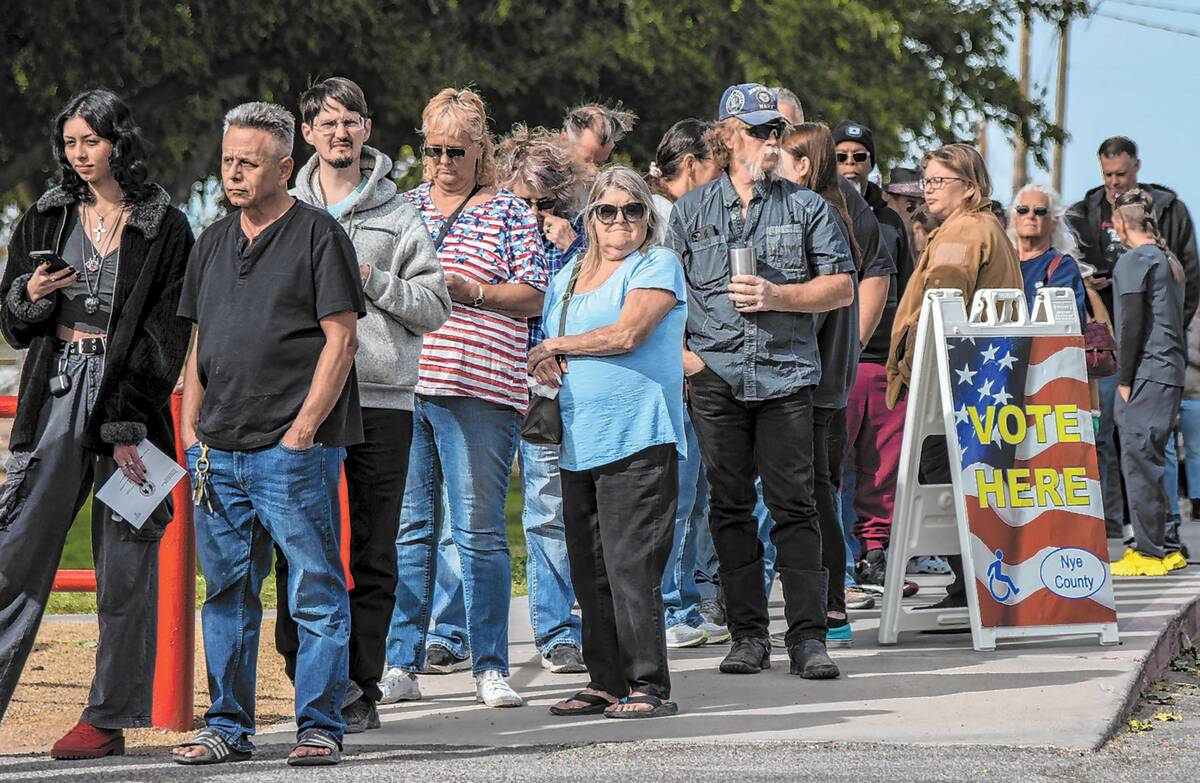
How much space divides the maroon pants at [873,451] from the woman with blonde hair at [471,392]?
2909mm

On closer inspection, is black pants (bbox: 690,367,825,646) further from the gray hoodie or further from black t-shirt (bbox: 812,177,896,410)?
the gray hoodie

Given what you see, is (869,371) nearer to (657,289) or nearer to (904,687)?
(904,687)

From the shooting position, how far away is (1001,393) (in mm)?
7387

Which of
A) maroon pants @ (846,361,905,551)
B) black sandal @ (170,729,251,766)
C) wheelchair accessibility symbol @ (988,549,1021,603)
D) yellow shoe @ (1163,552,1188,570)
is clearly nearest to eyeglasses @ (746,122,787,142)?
wheelchair accessibility symbol @ (988,549,1021,603)

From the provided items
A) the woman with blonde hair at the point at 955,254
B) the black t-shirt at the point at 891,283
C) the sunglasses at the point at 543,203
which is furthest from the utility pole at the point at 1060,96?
the sunglasses at the point at 543,203

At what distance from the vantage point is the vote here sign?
7312 mm

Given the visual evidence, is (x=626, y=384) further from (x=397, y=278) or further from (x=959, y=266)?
(x=959, y=266)

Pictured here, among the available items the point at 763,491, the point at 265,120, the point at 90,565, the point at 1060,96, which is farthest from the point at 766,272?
the point at 1060,96

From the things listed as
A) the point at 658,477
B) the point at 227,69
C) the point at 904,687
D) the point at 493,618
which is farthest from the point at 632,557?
the point at 227,69

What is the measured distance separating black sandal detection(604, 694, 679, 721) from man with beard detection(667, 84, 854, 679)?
2.63ft

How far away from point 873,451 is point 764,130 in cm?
310

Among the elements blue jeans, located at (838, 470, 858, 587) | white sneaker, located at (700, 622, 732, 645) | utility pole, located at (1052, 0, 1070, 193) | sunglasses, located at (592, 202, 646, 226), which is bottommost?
white sneaker, located at (700, 622, 732, 645)

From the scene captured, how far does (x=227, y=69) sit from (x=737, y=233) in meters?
14.5

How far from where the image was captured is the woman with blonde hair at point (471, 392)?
620 centimetres
